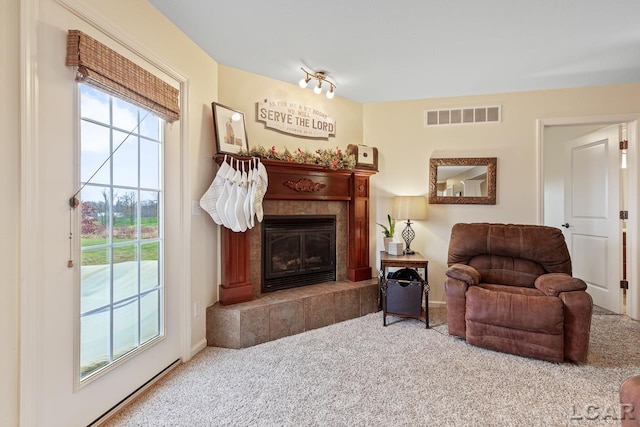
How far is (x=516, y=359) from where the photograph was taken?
7.30 feet

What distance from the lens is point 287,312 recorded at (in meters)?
2.62

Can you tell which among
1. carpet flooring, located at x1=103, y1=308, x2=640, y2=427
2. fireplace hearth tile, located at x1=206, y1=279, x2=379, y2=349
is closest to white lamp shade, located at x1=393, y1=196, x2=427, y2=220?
fireplace hearth tile, located at x1=206, y1=279, x2=379, y2=349

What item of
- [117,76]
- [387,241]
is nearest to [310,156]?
[387,241]

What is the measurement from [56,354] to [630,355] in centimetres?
376

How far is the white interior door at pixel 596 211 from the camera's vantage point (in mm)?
3205

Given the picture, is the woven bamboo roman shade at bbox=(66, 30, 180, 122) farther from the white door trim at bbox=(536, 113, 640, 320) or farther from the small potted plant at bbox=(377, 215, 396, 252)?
the white door trim at bbox=(536, 113, 640, 320)

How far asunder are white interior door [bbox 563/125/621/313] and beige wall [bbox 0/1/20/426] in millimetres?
4849

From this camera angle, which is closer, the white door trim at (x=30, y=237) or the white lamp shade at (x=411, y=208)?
the white door trim at (x=30, y=237)

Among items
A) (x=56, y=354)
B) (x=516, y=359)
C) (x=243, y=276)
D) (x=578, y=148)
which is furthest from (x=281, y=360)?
(x=578, y=148)

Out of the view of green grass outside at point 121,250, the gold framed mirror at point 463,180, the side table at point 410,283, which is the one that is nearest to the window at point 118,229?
the view of green grass outside at point 121,250

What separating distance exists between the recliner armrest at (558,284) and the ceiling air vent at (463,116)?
1.84 m

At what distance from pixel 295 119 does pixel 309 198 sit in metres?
0.87

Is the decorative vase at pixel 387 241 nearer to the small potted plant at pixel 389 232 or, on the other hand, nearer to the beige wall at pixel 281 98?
the small potted plant at pixel 389 232

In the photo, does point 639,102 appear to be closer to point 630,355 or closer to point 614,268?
point 614,268
